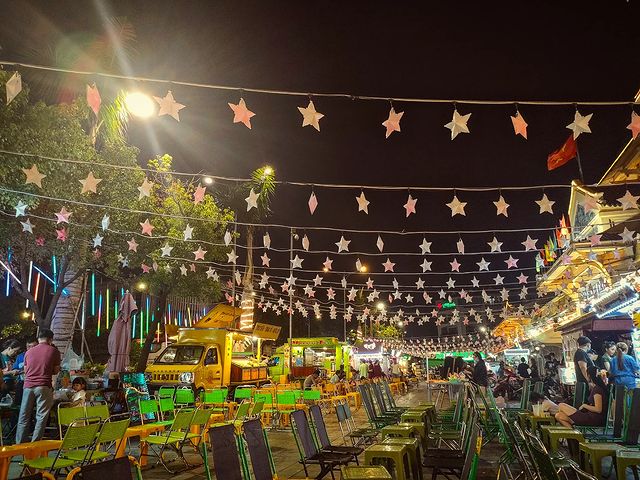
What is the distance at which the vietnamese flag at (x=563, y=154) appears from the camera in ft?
55.0

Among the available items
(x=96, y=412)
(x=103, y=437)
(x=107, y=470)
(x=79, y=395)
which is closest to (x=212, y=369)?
(x=79, y=395)

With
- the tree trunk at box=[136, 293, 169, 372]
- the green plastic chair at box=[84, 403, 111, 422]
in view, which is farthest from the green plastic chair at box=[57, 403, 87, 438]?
the tree trunk at box=[136, 293, 169, 372]

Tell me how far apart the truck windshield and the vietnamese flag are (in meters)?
14.0

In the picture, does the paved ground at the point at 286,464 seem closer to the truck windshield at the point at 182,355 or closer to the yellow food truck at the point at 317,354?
the truck windshield at the point at 182,355

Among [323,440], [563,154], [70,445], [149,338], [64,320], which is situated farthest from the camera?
[149,338]

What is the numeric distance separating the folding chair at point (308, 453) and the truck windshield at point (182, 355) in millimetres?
9372

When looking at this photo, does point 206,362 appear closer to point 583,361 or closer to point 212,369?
point 212,369

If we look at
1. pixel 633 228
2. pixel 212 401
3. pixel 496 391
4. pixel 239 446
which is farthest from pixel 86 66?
pixel 496 391

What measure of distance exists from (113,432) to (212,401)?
14.7ft

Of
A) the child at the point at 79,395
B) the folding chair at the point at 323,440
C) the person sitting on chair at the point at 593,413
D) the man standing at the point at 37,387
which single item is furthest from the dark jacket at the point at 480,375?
the man standing at the point at 37,387

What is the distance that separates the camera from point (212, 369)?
14266mm

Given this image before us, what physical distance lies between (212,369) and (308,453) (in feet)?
32.0

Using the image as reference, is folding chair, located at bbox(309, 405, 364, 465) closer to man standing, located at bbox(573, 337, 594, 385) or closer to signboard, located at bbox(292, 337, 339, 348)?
man standing, located at bbox(573, 337, 594, 385)

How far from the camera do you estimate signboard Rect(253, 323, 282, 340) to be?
65.6ft
